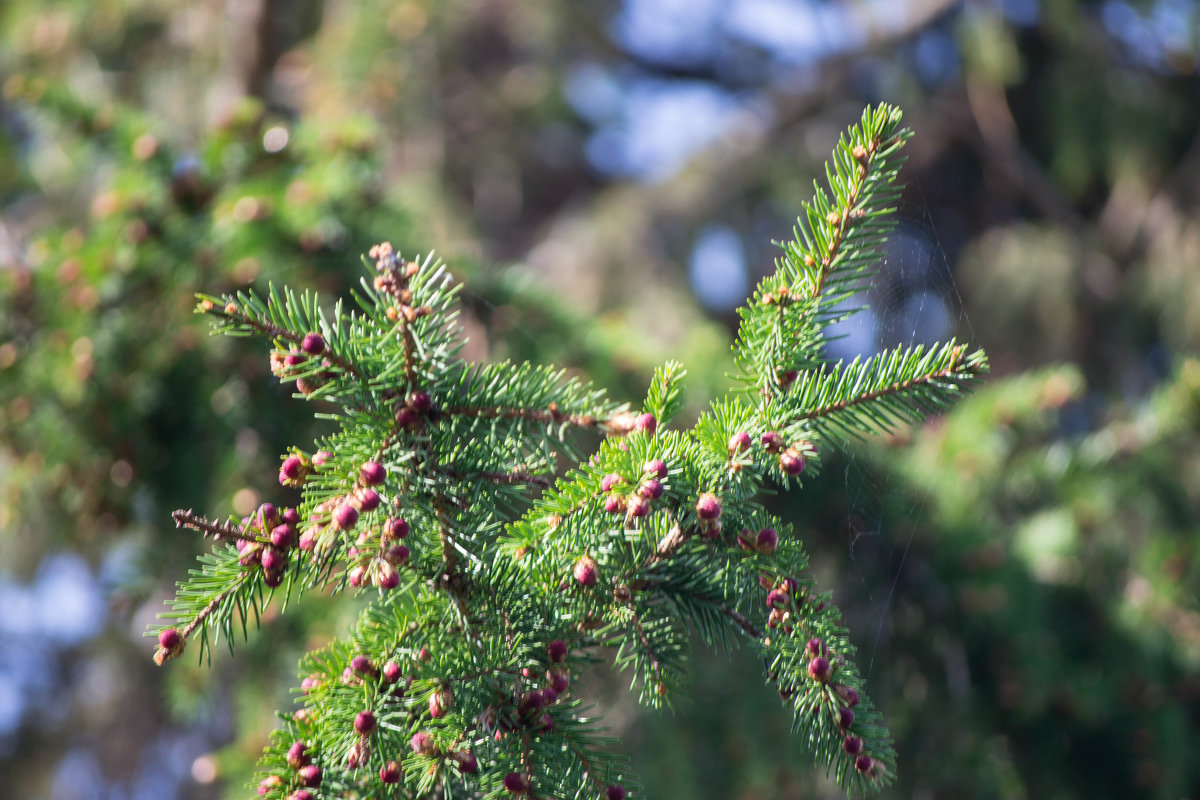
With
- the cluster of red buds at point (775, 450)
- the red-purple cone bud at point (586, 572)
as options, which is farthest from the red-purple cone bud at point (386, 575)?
the cluster of red buds at point (775, 450)

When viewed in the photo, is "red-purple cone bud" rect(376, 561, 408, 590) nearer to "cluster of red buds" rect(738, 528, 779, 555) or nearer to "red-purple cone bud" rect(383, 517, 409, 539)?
"red-purple cone bud" rect(383, 517, 409, 539)

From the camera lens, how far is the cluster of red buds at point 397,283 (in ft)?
2.00

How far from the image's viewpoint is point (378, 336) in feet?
2.05

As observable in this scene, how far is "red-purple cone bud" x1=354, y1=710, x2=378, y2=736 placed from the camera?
0.56m

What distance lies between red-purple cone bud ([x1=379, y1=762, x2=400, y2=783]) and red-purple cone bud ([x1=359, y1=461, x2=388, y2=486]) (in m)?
0.19

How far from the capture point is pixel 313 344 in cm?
58

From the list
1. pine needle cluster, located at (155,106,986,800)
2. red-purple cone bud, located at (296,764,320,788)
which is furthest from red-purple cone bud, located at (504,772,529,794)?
red-purple cone bud, located at (296,764,320,788)

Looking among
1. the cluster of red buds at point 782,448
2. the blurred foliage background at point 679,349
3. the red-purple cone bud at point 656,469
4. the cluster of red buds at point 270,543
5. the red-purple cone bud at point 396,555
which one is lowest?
the blurred foliage background at point 679,349

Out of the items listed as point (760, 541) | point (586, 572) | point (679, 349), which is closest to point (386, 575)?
point (586, 572)

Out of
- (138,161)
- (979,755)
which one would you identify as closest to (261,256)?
(138,161)

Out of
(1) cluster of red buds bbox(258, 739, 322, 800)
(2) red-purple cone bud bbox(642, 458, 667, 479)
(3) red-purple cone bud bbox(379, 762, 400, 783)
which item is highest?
(2) red-purple cone bud bbox(642, 458, 667, 479)

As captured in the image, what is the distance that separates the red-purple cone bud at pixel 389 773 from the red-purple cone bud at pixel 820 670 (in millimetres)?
285

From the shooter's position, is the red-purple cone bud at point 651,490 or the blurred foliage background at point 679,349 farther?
the blurred foliage background at point 679,349

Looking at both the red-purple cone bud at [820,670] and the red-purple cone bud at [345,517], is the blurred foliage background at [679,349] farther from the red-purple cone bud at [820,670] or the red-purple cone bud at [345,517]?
the red-purple cone bud at [345,517]
